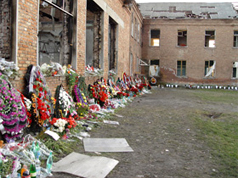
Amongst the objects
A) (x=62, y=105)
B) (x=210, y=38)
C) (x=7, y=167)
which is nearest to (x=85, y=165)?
(x=7, y=167)

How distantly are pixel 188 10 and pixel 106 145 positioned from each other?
1169 inches

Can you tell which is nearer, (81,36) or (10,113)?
(10,113)

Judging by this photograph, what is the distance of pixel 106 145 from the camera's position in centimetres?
504

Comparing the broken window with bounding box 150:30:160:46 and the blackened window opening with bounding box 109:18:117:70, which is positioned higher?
the broken window with bounding box 150:30:160:46

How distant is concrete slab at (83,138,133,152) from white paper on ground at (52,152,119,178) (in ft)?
1.62

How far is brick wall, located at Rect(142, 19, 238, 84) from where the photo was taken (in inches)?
1113

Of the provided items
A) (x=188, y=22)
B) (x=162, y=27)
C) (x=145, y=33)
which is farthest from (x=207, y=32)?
(x=145, y=33)

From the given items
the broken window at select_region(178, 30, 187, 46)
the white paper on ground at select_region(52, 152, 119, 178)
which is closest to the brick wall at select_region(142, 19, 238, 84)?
the broken window at select_region(178, 30, 187, 46)

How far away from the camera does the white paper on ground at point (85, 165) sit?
3.58m

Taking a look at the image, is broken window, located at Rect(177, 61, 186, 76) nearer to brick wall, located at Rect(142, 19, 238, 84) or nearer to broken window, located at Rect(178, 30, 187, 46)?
brick wall, located at Rect(142, 19, 238, 84)

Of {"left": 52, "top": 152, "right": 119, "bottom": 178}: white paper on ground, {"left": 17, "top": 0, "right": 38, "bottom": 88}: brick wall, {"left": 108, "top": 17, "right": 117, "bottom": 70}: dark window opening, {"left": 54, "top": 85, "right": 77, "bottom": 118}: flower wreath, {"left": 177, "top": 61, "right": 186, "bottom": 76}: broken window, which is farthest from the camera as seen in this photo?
{"left": 177, "top": 61, "right": 186, "bottom": 76}: broken window

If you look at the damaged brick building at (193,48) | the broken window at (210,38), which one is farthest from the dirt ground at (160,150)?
the broken window at (210,38)

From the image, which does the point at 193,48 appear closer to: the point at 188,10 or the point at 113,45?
the point at 188,10

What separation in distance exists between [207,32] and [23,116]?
28.4 meters
